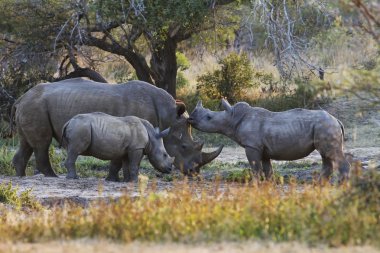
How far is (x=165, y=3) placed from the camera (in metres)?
19.7

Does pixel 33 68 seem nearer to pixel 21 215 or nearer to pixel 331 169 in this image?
pixel 331 169

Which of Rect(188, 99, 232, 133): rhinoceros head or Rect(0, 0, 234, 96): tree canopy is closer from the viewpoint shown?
Rect(188, 99, 232, 133): rhinoceros head

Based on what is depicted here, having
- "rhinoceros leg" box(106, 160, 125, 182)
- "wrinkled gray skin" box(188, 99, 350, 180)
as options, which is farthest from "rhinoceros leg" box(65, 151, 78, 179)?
"wrinkled gray skin" box(188, 99, 350, 180)

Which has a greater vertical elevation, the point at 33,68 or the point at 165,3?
the point at 165,3

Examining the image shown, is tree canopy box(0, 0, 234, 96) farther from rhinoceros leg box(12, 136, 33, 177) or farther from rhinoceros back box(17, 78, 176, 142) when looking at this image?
rhinoceros leg box(12, 136, 33, 177)

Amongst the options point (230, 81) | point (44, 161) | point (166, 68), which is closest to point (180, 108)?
point (44, 161)

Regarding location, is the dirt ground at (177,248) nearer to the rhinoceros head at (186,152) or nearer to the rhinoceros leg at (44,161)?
the rhinoceros head at (186,152)

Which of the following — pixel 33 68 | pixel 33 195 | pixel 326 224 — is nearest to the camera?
pixel 326 224

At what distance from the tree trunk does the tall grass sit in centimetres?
1344

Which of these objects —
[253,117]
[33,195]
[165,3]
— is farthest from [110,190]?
[165,3]

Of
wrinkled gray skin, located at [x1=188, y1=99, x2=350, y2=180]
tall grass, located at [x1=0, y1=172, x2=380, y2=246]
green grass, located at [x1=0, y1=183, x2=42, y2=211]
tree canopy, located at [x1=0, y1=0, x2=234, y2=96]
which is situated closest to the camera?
tall grass, located at [x1=0, y1=172, x2=380, y2=246]

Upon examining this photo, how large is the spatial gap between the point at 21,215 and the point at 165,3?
34.4ft

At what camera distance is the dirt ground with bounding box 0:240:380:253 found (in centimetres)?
724

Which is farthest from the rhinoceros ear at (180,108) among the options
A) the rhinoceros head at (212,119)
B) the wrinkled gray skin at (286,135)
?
the wrinkled gray skin at (286,135)
